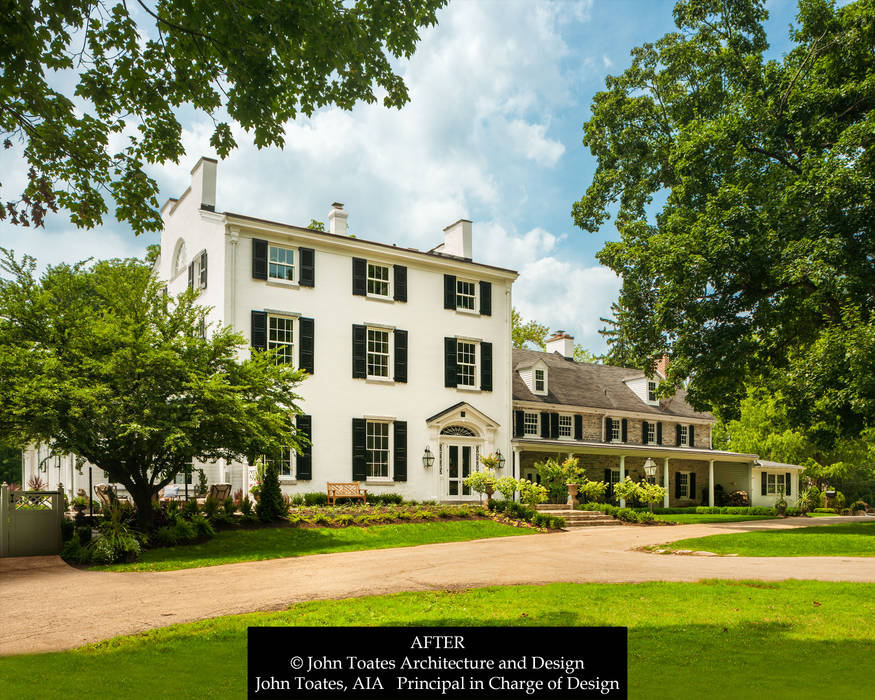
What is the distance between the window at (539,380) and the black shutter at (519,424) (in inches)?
69.8

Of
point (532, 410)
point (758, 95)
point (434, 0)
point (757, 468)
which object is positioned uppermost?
point (758, 95)

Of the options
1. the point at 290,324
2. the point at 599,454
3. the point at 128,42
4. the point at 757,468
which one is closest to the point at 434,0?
the point at 128,42

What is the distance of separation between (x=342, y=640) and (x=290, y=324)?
18934 millimetres

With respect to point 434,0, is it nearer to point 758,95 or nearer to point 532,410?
point 758,95

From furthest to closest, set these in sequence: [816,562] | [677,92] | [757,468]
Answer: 1. [757,468]
2. [677,92]
3. [816,562]

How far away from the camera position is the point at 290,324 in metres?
22.5

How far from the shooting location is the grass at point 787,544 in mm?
16312

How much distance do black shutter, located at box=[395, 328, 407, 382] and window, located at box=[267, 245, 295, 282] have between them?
3.99 meters

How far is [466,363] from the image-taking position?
26.2 metres

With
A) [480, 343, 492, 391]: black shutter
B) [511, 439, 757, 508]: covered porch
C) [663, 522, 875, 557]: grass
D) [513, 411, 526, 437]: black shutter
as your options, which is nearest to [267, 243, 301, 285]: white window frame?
[480, 343, 492, 391]: black shutter

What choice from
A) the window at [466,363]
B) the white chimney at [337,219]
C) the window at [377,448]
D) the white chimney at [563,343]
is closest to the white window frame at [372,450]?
the window at [377,448]

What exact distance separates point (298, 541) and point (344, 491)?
19.0 ft

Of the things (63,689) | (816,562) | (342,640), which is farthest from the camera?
(816,562)

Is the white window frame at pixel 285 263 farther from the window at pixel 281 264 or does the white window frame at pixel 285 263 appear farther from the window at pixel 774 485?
the window at pixel 774 485
